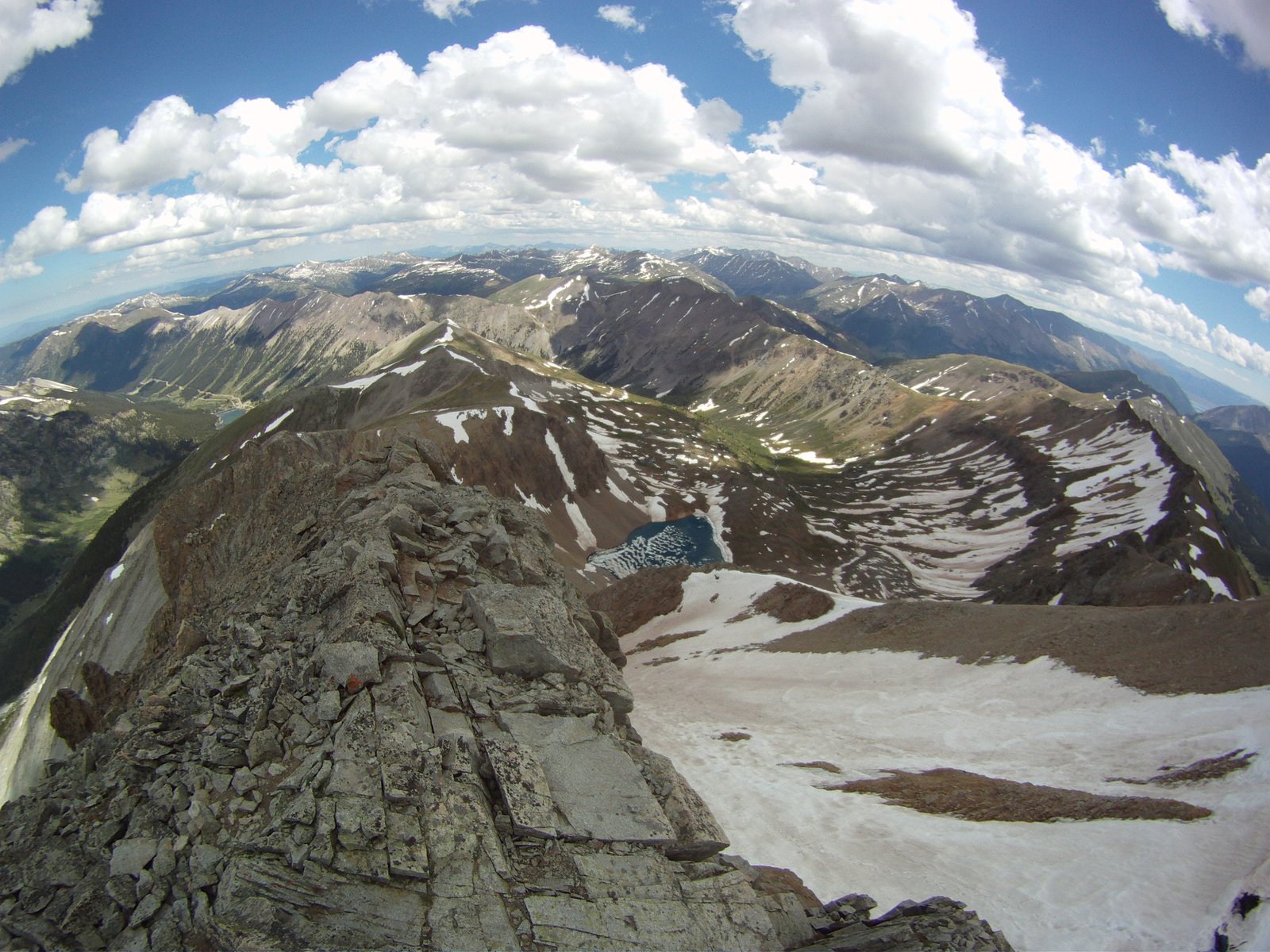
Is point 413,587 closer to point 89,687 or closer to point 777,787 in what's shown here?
point 777,787

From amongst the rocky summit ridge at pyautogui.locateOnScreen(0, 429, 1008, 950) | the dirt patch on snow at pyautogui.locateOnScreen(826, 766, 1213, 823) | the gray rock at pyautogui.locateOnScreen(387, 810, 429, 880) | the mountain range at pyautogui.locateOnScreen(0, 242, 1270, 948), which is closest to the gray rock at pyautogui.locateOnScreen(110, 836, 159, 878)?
the rocky summit ridge at pyautogui.locateOnScreen(0, 429, 1008, 950)

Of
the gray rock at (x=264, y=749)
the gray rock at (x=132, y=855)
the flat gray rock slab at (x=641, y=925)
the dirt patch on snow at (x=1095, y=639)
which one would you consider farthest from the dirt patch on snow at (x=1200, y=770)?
the gray rock at (x=132, y=855)

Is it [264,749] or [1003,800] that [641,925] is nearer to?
[264,749]

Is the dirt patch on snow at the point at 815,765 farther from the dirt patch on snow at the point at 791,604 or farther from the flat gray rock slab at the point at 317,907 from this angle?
the dirt patch on snow at the point at 791,604

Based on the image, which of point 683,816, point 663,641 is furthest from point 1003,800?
point 663,641

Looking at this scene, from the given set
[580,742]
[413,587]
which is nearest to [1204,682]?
[580,742]

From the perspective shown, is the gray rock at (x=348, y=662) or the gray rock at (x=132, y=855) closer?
the gray rock at (x=132, y=855)
